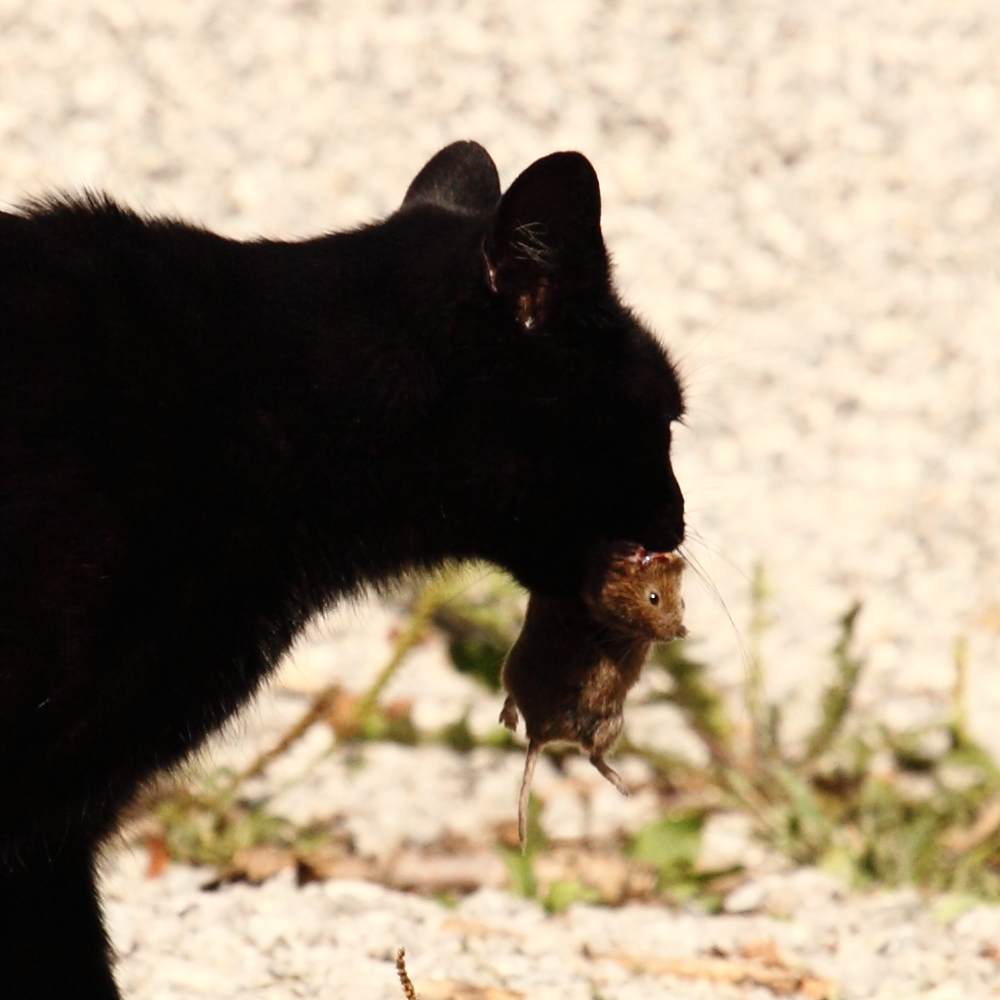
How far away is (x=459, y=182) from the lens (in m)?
2.39

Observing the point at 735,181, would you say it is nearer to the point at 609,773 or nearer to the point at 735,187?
the point at 735,187

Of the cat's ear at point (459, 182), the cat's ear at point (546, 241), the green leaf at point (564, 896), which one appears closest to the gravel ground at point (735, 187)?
the green leaf at point (564, 896)

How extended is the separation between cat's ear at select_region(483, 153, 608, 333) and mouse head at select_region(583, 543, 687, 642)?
0.31 m

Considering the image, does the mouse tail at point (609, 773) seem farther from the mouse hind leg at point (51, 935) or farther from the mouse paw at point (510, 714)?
the mouse hind leg at point (51, 935)

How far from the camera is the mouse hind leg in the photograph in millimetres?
2178

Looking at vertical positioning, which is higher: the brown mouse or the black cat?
the black cat

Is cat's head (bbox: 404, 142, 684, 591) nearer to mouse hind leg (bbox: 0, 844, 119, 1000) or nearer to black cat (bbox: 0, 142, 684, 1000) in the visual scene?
black cat (bbox: 0, 142, 684, 1000)

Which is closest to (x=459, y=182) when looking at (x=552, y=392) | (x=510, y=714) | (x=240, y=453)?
(x=552, y=392)

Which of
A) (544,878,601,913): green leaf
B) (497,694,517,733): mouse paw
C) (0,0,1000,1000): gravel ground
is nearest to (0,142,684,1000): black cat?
(497,694,517,733): mouse paw

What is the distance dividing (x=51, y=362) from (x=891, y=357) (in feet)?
8.33

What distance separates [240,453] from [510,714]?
1.88 ft

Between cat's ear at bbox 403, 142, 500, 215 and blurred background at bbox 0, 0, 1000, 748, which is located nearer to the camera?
cat's ear at bbox 403, 142, 500, 215

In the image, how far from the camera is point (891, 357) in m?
3.99

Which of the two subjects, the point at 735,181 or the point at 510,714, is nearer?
the point at 510,714
